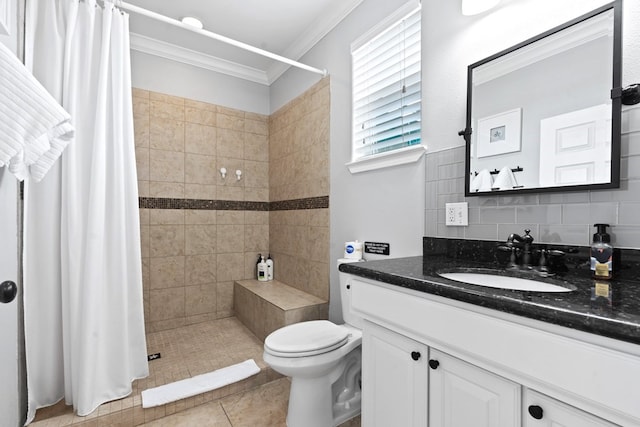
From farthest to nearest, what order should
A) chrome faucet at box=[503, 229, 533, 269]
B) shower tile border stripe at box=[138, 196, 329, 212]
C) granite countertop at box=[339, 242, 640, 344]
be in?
shower tile border stripe at box=[138, 196, 329, 212], chrome faucet at box=[503, 229, 533, 269], granite countertop at box=[339, 242, 640, 344]

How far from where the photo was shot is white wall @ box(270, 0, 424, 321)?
168 cm

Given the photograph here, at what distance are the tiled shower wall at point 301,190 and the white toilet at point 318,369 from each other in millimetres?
669

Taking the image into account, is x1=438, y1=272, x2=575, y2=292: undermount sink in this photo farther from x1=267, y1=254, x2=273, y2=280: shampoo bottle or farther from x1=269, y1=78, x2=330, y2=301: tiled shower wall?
x1=267, y1=254, x2=273, y2=280: shampoo bottle

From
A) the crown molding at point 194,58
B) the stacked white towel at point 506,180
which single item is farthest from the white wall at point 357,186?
the crown molding at point 194,58

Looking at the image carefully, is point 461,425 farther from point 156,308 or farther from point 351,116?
point 156,308

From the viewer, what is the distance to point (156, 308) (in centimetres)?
265

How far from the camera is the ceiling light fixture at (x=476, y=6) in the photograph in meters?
1.26

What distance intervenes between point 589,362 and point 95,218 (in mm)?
2027

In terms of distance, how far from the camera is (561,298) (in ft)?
2.32

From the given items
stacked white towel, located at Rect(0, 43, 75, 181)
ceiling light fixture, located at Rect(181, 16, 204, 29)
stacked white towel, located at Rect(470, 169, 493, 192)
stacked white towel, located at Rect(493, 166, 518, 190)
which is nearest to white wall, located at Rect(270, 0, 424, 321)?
stacked white towel, located at Rect(470, 169, 493, 192)

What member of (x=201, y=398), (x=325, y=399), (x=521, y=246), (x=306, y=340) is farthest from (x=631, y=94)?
(x=201, y=398)

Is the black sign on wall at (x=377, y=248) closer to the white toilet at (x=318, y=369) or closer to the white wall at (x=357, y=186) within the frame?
the white wall at (x=357, y=186)

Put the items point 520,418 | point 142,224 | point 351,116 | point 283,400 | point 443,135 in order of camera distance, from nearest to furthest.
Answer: point 520,418, point 443,135, point 283,400, point 351,116, point 142,224

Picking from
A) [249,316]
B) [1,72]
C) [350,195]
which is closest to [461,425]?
[350,195]
